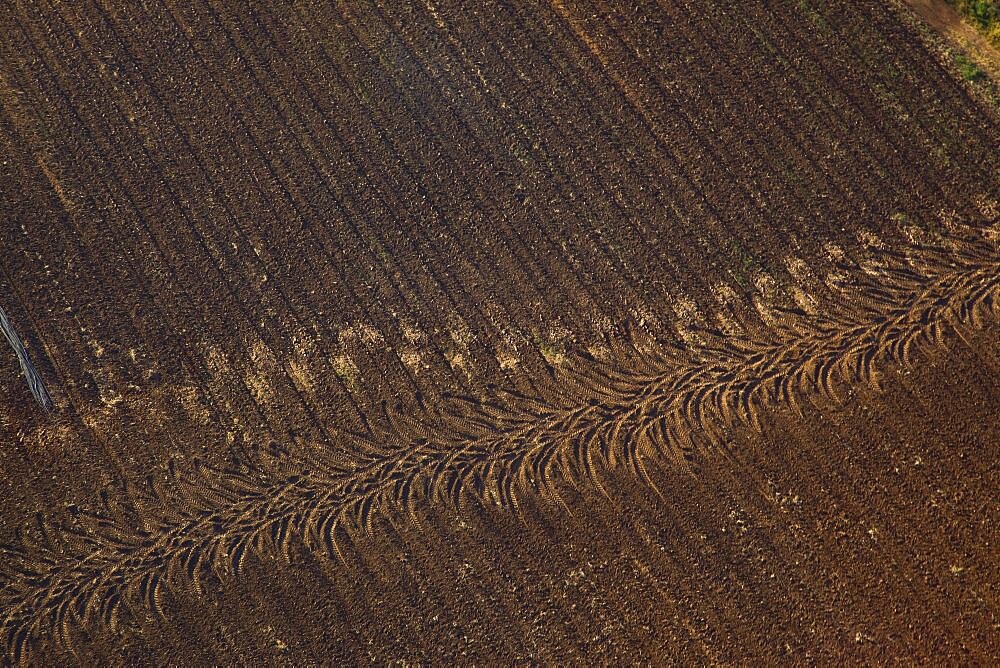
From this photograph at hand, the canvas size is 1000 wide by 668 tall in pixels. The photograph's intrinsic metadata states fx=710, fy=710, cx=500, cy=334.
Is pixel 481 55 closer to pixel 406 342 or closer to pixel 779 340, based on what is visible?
pixel 406 342

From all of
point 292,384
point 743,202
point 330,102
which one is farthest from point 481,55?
point 292,384

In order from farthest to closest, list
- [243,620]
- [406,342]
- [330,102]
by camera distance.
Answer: [330,102] < [406,342] < [243,620]

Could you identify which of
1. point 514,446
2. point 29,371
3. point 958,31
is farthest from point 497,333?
point 958,31

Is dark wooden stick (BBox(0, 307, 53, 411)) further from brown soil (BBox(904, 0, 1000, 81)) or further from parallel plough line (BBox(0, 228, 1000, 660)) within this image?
brown soil (BBox(904, 0, 1000, 81))

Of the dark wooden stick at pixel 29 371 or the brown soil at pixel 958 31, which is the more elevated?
the dark wooden stick at pixel 29 371

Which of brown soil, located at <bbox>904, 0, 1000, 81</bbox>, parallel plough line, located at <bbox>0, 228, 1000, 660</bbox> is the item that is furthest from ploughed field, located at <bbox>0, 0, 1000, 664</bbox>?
brown soil, located at <bbox>904, 0, 1000, 81</bbox>

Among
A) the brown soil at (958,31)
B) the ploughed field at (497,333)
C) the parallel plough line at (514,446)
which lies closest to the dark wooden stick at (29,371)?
the ploughed field at (497,333)

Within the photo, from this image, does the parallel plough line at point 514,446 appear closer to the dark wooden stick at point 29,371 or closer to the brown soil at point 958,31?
the dark wooden stick at point 29,371

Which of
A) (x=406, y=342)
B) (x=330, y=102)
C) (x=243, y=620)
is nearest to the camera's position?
(x=243, y=620)
